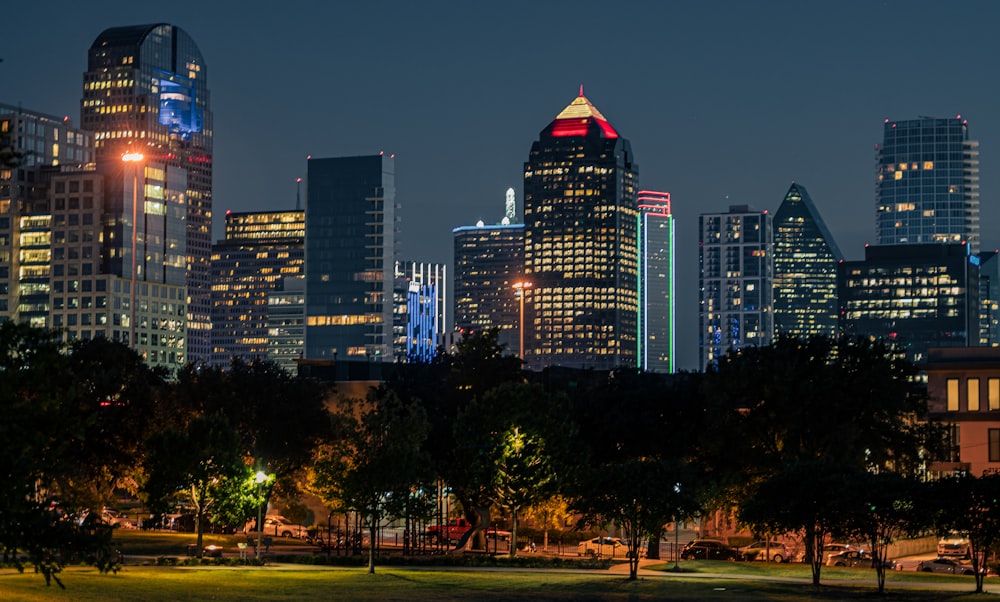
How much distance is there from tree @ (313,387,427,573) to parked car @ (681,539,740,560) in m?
18.1

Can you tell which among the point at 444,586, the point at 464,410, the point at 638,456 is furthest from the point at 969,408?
the point at 444,586

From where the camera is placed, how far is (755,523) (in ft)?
199

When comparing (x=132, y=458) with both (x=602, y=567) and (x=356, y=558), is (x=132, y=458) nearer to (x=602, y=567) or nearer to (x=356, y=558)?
(x=356, y=558)

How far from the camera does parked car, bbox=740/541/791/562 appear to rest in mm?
80062

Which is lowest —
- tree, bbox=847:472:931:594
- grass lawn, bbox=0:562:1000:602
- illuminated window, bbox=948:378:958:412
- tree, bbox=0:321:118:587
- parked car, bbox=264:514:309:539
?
parked car, bbox=264:514:309:539

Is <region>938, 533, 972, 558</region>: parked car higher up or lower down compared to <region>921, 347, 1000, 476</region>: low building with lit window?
lower down

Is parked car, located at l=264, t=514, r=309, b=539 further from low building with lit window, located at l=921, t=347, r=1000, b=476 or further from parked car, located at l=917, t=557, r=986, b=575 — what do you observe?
low building with lit window, located at l=921, t=347, r=1000, b=476

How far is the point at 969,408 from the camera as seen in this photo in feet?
318

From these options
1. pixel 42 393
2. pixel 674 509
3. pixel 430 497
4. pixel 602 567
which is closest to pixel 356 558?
pixel 430 497

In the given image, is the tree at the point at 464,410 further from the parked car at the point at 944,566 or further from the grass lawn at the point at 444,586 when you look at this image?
the parked car at the point at 944,566

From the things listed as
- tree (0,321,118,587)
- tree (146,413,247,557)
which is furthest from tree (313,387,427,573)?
tree (0,321,118,587)

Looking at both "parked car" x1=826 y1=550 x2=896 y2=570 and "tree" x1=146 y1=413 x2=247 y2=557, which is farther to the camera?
"parked car" x1=826 y1=550 x2=896 y2=570

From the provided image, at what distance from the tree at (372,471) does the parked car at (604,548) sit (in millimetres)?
13374

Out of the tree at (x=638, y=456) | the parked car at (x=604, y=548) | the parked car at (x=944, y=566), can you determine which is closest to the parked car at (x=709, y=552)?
the parked car at (x=604, y=548)
